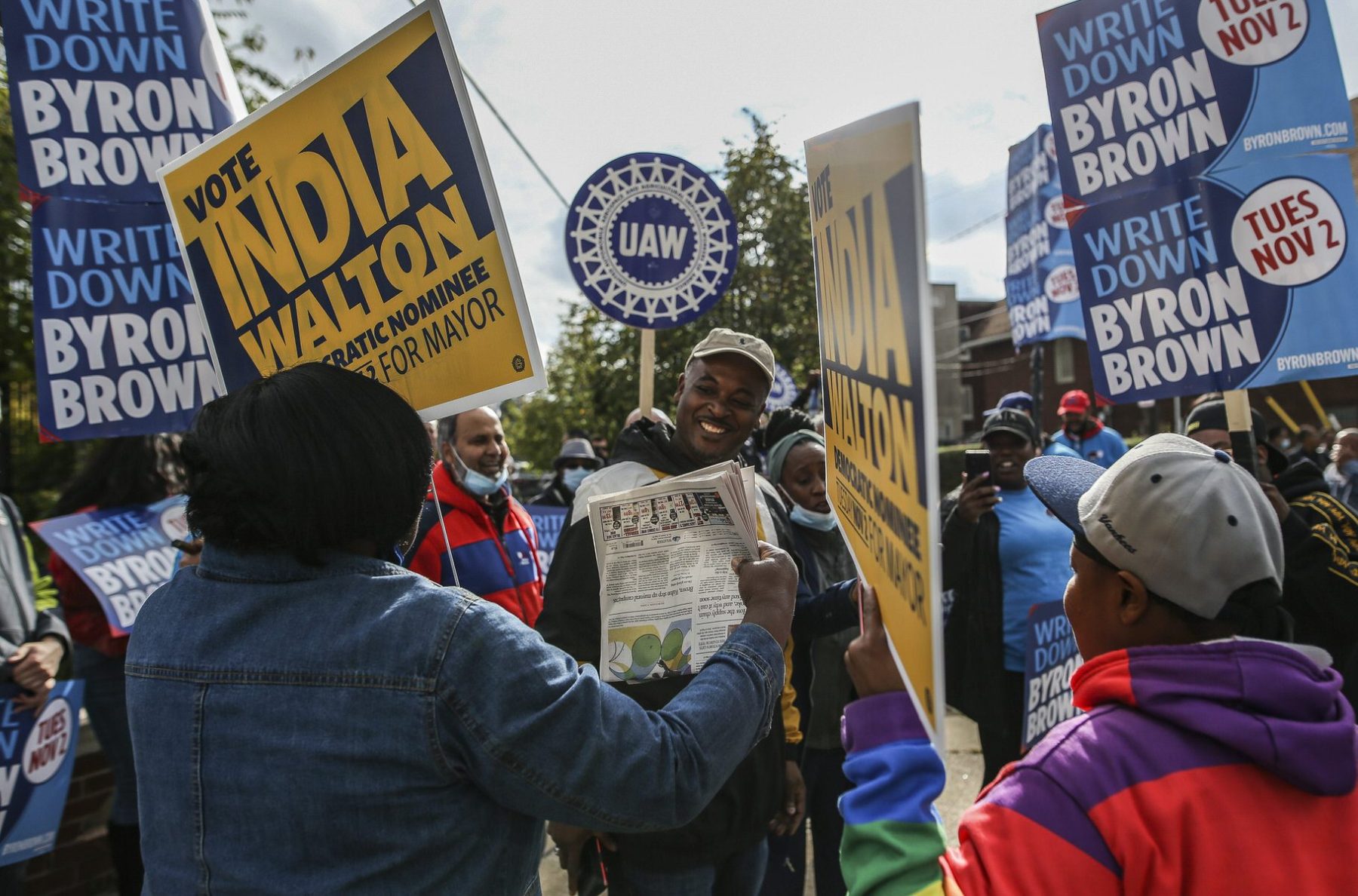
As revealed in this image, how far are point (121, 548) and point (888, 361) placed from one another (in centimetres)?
304

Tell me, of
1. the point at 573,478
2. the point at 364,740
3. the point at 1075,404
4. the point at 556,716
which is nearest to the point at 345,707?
the point at 364,740

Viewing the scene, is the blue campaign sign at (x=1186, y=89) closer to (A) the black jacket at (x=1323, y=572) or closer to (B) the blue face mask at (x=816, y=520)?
(A) the black jacket at (x=1323, y=572)

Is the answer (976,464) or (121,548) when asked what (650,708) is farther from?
(121,548)

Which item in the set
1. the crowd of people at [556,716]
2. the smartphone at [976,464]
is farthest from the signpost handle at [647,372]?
the crowd of people at [556,716]

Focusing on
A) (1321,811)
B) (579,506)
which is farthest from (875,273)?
(579,506)

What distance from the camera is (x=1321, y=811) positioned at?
104cm

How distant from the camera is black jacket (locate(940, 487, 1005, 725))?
3428 millimetres

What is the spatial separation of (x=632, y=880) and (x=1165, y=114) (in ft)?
9.46

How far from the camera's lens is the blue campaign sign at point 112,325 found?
2.66m

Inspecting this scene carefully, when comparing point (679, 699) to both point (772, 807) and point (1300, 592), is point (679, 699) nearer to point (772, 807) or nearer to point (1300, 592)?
point (772, 807)

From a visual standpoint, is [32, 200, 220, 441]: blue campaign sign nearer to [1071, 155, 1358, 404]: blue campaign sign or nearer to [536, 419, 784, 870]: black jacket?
A: [536, 419, 784, 870]: black jacket

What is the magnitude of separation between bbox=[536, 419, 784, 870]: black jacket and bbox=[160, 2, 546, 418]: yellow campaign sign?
1.88 ft

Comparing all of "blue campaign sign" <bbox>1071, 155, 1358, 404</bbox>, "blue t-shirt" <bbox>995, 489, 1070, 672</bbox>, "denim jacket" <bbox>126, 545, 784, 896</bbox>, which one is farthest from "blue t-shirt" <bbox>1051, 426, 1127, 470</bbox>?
"denim jacket" <bbox>126, 545, 784, 896</bbox>

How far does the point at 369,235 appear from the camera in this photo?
1828mm
